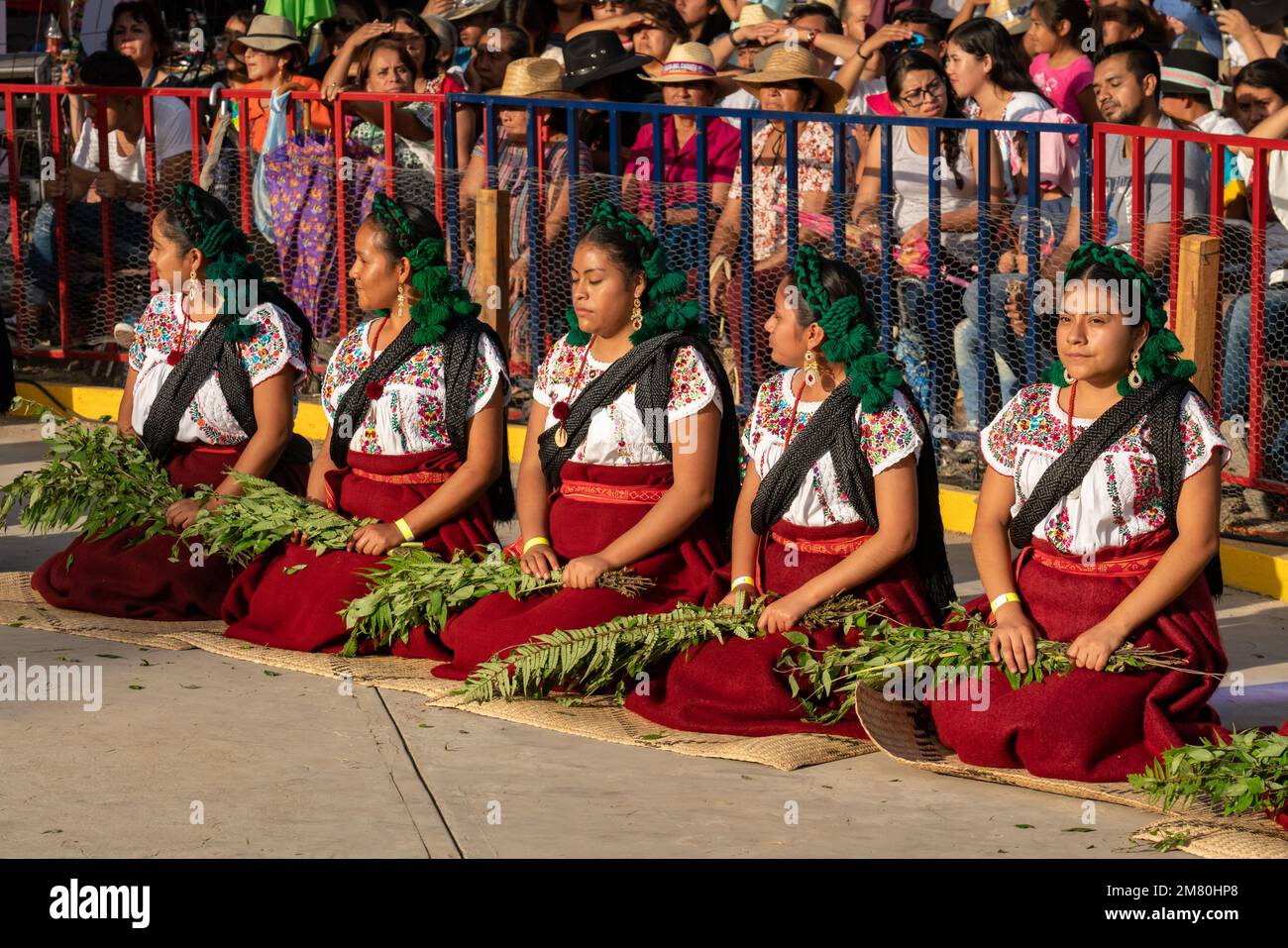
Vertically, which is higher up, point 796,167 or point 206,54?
point 206,54

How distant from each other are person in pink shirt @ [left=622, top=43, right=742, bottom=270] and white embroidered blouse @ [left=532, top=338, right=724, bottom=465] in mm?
2458

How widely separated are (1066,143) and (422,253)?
2818 millimetres

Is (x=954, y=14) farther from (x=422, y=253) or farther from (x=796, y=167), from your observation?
(x=422, y=253)

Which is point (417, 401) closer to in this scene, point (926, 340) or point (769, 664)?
point (769, 664)

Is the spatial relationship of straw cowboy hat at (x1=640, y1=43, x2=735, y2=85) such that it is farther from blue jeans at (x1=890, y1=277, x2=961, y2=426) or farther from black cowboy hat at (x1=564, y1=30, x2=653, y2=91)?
blue jeans at (x1=890, y1=277, x2=961, y2=426)

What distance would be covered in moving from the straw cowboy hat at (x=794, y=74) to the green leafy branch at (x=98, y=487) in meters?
3.32

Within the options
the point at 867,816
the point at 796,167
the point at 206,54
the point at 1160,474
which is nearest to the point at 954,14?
the point at 796,167

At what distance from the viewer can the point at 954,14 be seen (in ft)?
38.8

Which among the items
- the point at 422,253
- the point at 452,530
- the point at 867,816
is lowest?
the point at 867,816

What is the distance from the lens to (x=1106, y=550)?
534cm

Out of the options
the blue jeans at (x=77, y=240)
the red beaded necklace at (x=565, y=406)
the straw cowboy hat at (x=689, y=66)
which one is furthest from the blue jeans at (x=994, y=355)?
the blue jeans at (x=77, y=240)

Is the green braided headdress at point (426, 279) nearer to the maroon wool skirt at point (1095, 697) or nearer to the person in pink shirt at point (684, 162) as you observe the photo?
the maroon wool skirt at point (1095, 697)

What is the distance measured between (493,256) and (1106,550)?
4.71 metres

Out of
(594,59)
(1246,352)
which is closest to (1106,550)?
(1246,352)
